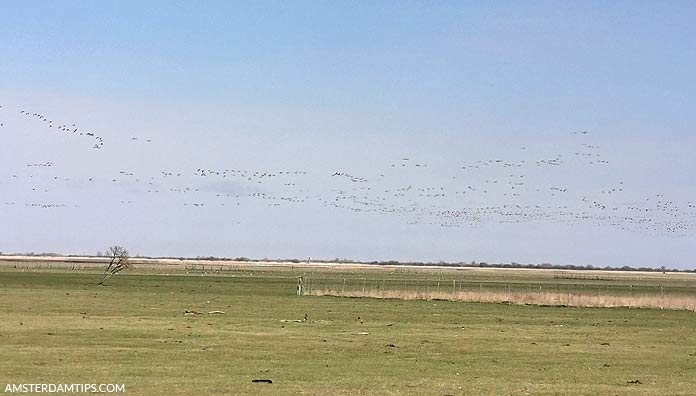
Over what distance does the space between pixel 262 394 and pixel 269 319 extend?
965 inches

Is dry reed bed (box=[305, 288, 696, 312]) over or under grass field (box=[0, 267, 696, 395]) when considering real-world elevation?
over

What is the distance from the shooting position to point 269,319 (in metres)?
46.8

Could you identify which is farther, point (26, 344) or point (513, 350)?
point (513, 350)

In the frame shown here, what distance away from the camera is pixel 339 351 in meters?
32.3

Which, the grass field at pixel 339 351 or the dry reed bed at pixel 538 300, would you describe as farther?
the dry reed bed at pixel 538 300

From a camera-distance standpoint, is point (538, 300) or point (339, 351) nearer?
point (339, 351)

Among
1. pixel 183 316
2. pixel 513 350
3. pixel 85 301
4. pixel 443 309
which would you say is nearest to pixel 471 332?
pixel 513 350

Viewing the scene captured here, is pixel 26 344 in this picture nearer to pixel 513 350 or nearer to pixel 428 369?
pixel 428 369

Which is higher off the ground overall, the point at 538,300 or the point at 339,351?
the point at 538,300

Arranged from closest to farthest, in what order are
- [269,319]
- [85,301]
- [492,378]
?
[492,378]
[269,319]
[85,301]

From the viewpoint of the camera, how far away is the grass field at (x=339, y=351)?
24578 millimetres

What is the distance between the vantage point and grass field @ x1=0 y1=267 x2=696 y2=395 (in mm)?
24578

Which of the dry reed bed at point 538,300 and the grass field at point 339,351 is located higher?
the dry reed bed at point 538,300

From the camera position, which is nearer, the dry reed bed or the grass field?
the grass field
